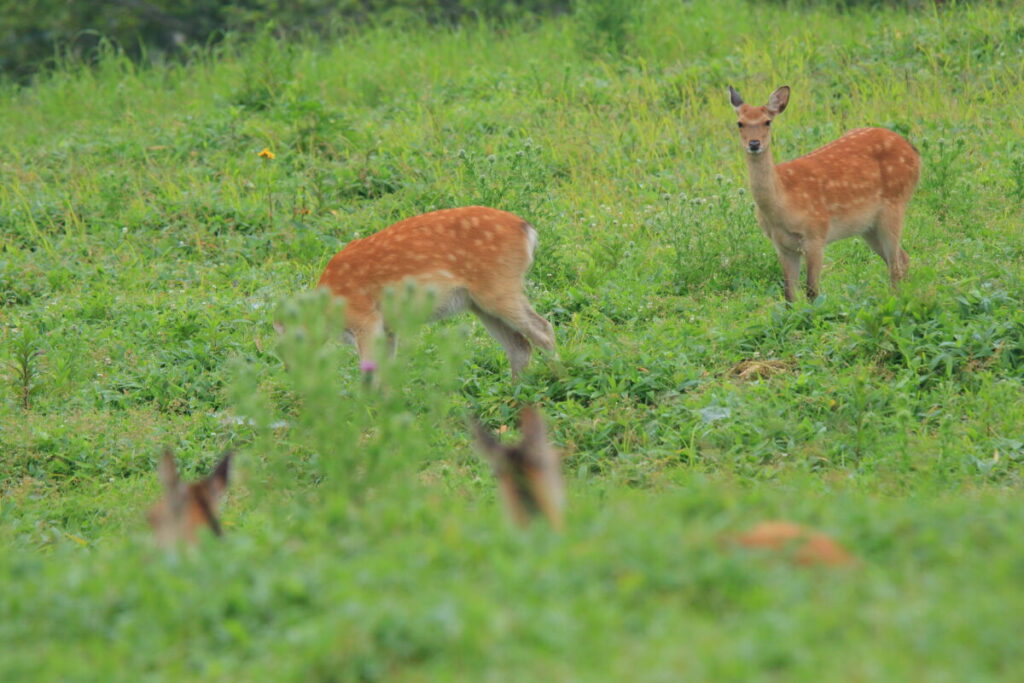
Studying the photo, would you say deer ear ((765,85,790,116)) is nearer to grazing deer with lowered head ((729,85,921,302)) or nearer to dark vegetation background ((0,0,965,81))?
grazing deer with lowered head ((729,85,921,302))

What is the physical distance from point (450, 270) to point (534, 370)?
0.79 m

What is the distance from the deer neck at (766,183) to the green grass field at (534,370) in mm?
668

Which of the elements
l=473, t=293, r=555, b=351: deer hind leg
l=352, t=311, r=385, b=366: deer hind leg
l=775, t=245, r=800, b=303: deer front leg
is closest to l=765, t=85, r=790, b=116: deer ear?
l=775, t=245, r=800, b=303: deer front leg

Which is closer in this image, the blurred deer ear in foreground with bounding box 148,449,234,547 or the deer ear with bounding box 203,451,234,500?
the blurred deer ear in foreground with bounding box 148,449,234,547

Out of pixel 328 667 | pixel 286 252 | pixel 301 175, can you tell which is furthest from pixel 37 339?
pixel 328 667

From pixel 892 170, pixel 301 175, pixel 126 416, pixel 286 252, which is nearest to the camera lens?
pixel 126 416

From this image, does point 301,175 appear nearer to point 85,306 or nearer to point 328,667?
point 85,306

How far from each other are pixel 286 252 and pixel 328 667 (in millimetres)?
7734

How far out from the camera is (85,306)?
1023 centimetres

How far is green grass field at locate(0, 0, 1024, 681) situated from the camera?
3.88 m

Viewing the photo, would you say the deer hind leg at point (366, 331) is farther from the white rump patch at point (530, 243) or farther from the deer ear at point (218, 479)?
the deer ear at point (218, 479)

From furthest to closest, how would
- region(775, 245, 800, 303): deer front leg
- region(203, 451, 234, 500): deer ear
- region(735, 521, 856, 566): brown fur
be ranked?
region(775, 245, 800, 303): deer front leg
region(203, 451, 234, 500): deer ear
region(735, 521, 856, 566): brown fur

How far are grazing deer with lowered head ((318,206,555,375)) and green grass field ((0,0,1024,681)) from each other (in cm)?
38

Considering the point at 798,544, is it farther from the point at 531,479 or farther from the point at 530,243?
the point at 530,243
